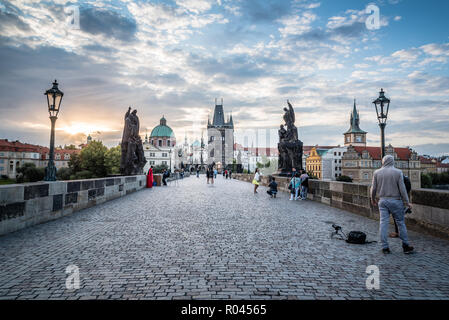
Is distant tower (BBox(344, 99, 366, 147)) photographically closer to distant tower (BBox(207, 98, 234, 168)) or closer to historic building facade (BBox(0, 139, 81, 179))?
distant tower (BBox(207, 98, 234, 168))

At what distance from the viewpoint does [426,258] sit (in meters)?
4.34

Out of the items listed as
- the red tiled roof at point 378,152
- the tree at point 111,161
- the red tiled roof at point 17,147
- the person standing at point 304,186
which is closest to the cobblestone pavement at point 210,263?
the person standing at point 304,186

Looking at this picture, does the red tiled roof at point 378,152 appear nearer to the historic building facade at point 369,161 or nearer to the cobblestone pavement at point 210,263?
the historic building facade at point 369,161

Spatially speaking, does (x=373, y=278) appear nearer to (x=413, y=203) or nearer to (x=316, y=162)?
(x=413, y=203)

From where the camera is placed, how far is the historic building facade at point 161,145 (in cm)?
11219

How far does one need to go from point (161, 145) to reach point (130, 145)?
10696 cm

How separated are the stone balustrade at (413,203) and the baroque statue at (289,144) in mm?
4927

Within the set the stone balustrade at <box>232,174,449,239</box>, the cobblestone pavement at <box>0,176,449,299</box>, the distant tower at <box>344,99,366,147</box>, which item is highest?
the distant tower at <box>344,99,366,147</box>

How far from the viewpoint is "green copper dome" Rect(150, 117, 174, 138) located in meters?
124

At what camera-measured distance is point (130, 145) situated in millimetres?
17906

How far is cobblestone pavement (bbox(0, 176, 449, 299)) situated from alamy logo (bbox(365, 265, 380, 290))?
6 centimetres

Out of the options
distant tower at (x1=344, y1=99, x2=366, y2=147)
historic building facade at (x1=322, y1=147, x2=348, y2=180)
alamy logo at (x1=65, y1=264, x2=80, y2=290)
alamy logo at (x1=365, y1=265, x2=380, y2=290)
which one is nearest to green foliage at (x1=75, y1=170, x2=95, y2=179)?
alamy logo at (x1=65, y1=264, x2=80, y2=290)
